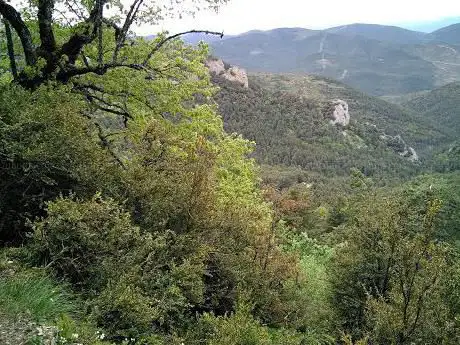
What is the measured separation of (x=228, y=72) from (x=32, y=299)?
144249 millimetres

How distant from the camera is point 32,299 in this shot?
16.9 ft

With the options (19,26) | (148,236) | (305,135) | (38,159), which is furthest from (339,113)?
(38,159)

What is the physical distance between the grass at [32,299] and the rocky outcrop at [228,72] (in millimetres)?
138600

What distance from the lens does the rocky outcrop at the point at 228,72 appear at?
144 metres

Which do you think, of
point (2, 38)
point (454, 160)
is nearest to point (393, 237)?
point (2, 38)

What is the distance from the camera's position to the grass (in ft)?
16.2

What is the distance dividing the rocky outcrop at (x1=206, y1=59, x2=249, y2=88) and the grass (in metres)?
139

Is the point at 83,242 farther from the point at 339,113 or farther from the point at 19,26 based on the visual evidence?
the point at 339,113

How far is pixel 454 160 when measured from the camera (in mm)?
123438

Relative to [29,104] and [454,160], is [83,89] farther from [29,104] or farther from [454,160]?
[454,160]

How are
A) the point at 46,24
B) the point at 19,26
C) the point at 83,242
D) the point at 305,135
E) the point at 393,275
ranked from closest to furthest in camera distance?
the point at 83,242
the point at 46,24
the point at 19,26
the point at 393,275
the point at 305,135

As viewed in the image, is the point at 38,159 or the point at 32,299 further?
the point at 38,159

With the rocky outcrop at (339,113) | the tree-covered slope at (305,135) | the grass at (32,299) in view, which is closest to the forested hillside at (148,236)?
the grass at (32,299)

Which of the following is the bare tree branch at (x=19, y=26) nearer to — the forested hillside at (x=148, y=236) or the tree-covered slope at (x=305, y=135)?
the forested hillside at (x=148, y=236)
